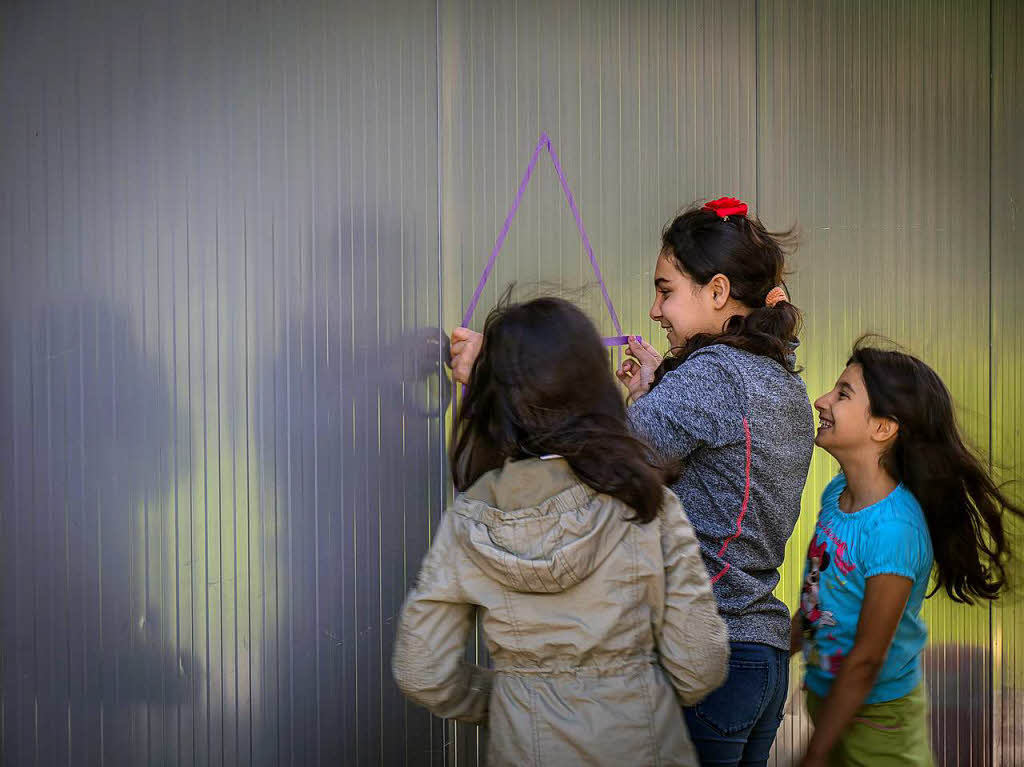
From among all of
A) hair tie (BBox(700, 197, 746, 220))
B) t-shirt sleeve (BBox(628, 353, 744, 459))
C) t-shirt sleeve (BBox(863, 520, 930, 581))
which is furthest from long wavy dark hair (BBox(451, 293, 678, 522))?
t-shirt sleeve (BBox(863, 520, 930, 581))

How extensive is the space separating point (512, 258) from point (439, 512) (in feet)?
2.00

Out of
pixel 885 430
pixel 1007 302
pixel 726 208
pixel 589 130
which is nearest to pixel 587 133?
pixel 589 130

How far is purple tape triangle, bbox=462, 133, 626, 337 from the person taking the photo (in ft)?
9.15

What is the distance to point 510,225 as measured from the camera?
9.33 feet

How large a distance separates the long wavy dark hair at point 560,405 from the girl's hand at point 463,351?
0.66 m

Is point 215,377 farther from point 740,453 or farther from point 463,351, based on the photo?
point 740,453

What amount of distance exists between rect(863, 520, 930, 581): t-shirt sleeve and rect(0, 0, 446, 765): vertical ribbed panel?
0.98 metres

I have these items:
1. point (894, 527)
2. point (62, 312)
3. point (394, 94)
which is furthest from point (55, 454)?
point (894, 527)

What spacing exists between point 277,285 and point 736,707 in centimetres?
121

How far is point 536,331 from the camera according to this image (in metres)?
1.85

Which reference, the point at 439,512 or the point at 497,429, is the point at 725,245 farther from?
the point at 439,512

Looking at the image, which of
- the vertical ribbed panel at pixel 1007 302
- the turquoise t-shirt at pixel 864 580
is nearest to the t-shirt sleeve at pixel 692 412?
the turquoise t-shirt at pixel 864 580

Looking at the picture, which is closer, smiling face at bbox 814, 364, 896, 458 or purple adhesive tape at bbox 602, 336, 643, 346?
smiling face at bbox 814, 364, 896, 458

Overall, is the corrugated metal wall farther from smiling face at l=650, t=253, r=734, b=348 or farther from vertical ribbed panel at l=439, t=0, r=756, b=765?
smiling face at l=650, t=253, r=734, b=348
